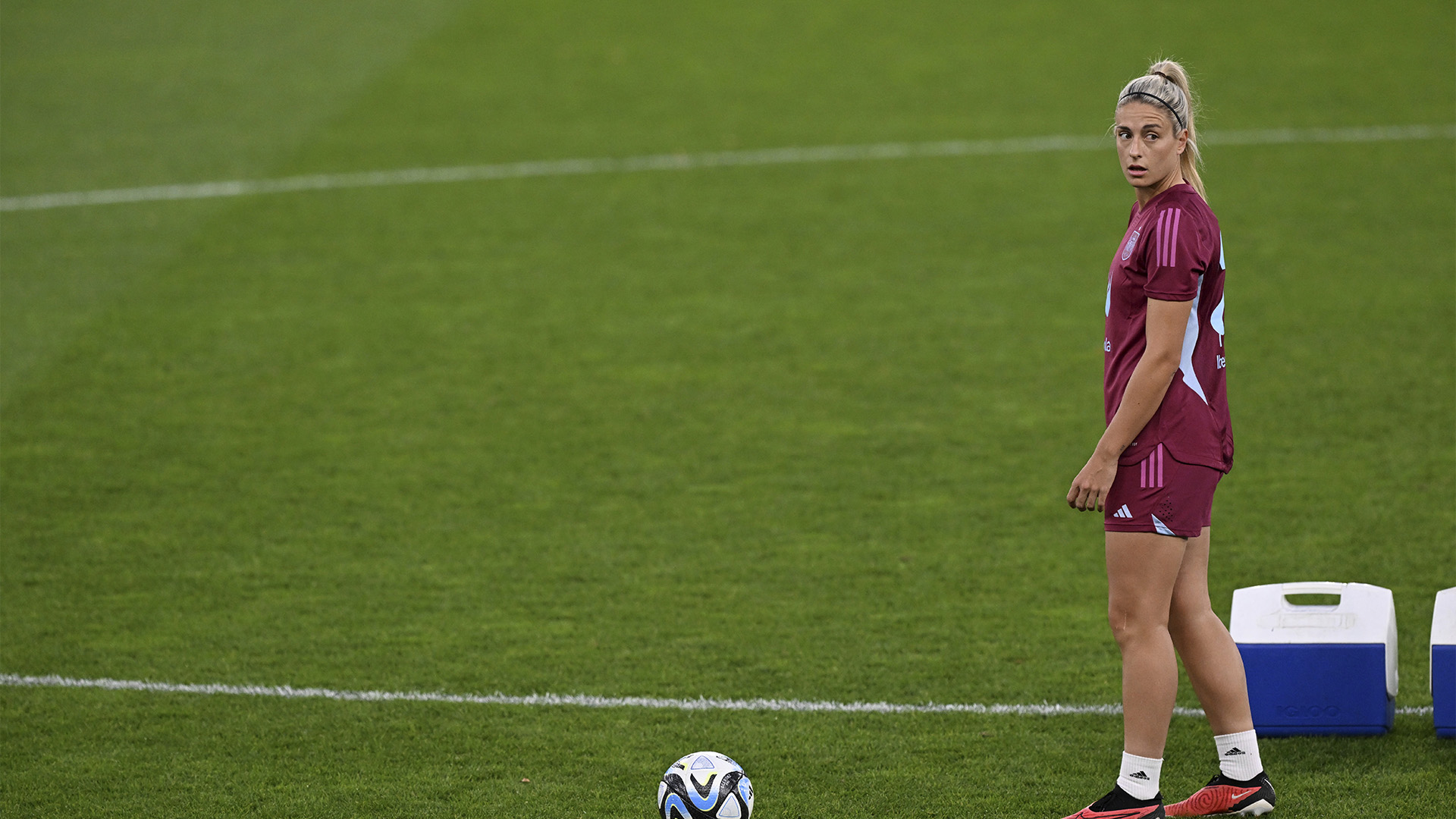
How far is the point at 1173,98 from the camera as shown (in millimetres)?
3854

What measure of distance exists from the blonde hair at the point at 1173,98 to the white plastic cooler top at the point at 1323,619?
56.0 inches

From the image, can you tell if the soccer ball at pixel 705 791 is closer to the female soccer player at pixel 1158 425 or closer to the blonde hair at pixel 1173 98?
the female soccer player at pixel 1158 425

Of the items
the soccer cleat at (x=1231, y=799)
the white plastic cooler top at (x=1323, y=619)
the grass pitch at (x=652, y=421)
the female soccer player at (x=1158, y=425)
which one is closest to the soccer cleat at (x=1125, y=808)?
the female soccer player at (x=1158, y=425)

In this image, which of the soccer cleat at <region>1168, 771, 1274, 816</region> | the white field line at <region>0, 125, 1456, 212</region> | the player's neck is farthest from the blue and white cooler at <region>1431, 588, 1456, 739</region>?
the white field line at <region>0, 125, 1456, 212</region>

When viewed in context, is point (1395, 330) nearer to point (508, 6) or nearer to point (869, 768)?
point (869, 768)

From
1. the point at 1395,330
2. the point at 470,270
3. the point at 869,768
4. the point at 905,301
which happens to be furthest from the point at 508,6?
the point at 869,768

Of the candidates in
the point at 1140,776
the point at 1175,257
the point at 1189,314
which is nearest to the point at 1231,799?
the point at 1140,776

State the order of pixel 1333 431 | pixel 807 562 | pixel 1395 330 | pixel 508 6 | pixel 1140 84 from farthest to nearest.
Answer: pixel 508 6, pixel 1395 330, pixel 1333 431, pixel 807 562, pixel 1140 84

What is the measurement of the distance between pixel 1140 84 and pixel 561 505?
3761mm

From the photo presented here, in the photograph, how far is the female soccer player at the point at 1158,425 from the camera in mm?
3785

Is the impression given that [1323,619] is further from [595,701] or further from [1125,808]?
[595,701]

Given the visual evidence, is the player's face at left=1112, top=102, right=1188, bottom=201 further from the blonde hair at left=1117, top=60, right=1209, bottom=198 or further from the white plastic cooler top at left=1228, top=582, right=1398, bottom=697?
the white plastic cooler top at left=1228, top=582, right=1398, bottom=697

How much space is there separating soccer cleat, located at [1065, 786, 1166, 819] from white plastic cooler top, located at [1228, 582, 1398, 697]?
32.5 inches

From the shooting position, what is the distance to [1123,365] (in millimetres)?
3934
